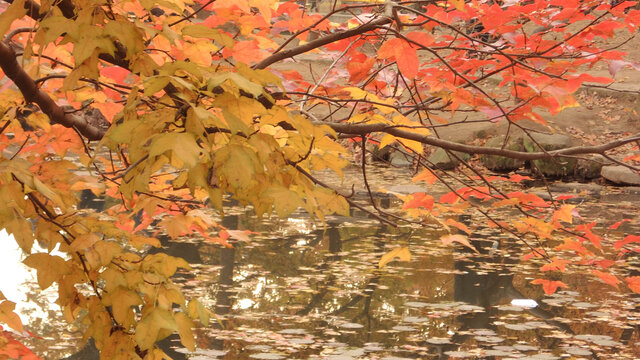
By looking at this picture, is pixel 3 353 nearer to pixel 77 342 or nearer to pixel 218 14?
pixel 218 14

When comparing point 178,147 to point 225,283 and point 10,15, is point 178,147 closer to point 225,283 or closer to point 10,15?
point 10,15

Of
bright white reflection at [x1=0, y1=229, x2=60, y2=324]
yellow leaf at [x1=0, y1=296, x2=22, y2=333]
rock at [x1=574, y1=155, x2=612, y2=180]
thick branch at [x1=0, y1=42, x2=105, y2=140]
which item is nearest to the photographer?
thick branch at [x1=0, y1=42, x2=105, y2=140]

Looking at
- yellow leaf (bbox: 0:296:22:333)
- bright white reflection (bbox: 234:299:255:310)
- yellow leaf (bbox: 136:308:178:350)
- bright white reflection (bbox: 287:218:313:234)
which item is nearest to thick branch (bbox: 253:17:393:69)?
yellow leaf (bbox: 136:308:178:350)

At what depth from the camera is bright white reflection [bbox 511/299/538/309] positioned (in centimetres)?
577

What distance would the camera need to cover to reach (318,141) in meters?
1.49

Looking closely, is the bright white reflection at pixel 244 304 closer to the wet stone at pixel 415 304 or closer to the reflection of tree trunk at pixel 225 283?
the reflection of tree trunk at pixel 225 283

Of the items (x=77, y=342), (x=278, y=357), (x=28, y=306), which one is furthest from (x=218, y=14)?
(x=28, y=306)

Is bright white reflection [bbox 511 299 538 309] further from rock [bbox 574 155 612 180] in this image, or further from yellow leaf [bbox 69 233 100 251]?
rock [bbox 574 155 612 180]

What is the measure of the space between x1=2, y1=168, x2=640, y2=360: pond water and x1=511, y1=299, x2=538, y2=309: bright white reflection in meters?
0.01

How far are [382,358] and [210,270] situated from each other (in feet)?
8.26

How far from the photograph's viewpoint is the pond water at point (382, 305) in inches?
184

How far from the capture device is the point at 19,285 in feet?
19.5

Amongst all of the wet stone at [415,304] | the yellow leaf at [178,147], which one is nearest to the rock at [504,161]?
the wet stone at [415,304]

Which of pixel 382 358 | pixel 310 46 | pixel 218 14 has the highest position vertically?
pixel 218 14
